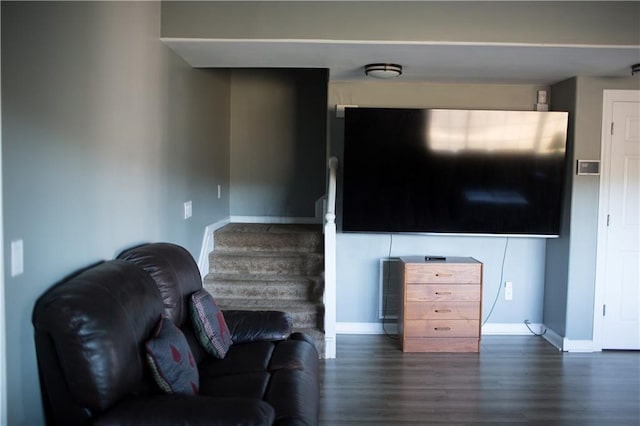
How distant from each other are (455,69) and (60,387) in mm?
3271

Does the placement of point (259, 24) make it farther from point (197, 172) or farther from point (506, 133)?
point (506, 133)

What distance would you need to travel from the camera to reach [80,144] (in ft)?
7.01

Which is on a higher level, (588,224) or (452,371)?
(588,224)

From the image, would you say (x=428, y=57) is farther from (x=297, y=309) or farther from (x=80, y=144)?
(x=80, y=144)

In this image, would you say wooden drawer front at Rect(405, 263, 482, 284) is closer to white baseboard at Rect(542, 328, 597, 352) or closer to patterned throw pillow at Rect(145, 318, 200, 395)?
white baseboard at Rect(542, 328, 597, 352)

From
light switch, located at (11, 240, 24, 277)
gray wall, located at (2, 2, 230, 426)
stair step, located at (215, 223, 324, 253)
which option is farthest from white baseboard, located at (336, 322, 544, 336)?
light switch, located at (11, 240, 24, 277)

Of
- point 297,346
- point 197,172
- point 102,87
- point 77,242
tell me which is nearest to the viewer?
point 77,242

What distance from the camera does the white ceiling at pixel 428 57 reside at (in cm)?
311

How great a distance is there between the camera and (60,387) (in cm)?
168

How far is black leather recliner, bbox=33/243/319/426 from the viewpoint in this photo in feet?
5.32

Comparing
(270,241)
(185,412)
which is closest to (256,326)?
(185,412)

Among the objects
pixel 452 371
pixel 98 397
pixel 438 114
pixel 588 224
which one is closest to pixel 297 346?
pixel 98 397

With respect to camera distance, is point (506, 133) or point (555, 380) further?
point (506, 133)

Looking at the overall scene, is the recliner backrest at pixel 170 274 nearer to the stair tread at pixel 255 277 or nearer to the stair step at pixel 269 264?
the stair tread at pixel 255 277
